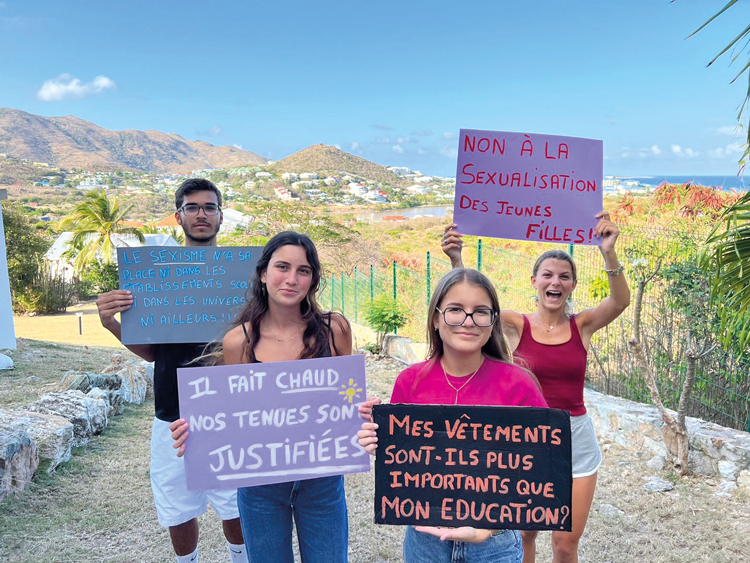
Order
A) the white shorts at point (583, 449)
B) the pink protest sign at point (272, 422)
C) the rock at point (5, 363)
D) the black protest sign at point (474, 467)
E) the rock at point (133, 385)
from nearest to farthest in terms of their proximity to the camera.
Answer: the black protest sign at point (474, 467)
the pink protest sign at point (272, 422)
the white shorts at point (583, 449)
the rock at point (133, 385)
the rock at point (5, 363)

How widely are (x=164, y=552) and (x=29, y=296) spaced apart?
25.4m

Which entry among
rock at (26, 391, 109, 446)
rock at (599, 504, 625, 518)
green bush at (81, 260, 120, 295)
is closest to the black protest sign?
rock at (599, 504, 625, 518)

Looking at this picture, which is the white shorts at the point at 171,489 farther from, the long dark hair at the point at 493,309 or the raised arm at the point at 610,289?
the raised arm at the point at 610,289

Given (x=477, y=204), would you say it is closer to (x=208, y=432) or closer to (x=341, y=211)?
(x=208, y=432)

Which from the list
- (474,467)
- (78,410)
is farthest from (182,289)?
(78,410)

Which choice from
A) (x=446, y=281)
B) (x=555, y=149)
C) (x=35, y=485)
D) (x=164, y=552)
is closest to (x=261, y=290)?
(x=446, y=281)

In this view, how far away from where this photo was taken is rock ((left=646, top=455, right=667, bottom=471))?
4.84 metres

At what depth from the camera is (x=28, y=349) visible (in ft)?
38.5

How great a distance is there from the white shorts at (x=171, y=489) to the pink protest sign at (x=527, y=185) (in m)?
1.73

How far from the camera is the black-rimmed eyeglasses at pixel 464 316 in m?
1.88

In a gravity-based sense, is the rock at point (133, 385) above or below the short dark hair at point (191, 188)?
below

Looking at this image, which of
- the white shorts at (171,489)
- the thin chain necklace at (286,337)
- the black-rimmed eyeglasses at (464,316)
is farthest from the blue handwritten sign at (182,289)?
the black-rimmed eyeglasses at (464,316)

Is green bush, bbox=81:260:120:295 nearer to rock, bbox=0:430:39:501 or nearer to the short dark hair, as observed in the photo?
rock, bbox=0:430:39:501

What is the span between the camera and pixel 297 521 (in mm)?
2162
